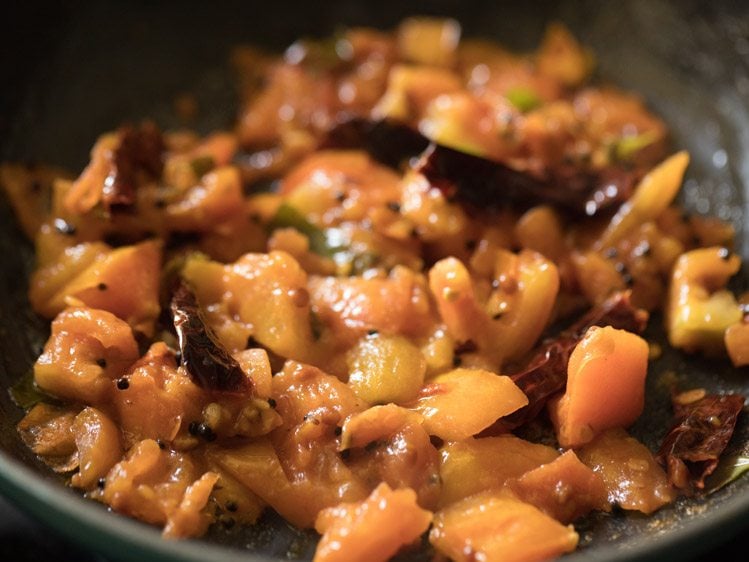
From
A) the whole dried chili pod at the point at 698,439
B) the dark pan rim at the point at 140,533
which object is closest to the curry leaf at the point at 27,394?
the dark pan rim at the point at 140,533

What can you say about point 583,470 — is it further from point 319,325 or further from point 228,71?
point 228,71

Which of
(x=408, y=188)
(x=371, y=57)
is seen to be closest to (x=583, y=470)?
(x=408, y=188)

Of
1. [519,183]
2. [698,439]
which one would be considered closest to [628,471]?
[698,439]

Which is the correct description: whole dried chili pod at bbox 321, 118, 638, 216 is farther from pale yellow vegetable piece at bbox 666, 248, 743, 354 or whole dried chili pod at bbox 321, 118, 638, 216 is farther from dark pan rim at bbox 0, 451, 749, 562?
dark pan rim at bbox 0, 451, 749, 562

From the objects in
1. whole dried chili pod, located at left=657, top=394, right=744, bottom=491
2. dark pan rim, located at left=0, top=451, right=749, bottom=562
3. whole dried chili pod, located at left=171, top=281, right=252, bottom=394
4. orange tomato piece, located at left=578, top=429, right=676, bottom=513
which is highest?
whole dried chili pod, located at left=171, top=281, right=252, bottom=394

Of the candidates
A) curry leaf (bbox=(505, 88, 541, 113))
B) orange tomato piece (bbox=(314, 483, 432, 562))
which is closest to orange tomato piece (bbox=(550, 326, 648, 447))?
orange tomato piece (bbox=(314, 483, 432, 562))

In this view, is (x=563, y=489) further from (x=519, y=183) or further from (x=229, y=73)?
(x=229, y=73)

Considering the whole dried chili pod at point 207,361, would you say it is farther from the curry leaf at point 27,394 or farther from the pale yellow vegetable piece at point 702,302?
the pale yellow vegetable piece at point 702,302
